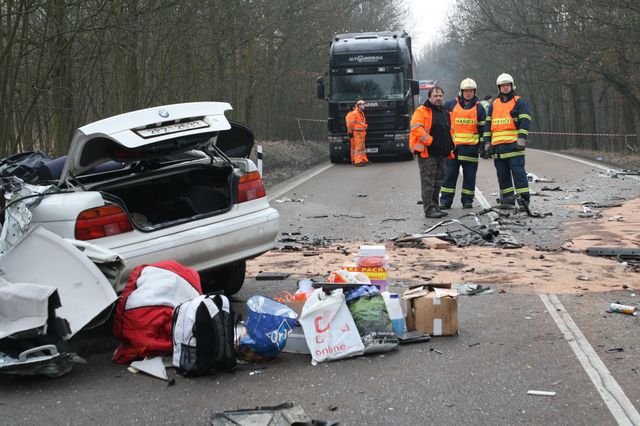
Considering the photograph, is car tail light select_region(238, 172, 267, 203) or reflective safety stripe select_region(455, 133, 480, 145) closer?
car tail light select_region(238, 172, 267, 203)

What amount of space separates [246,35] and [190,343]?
1900 cm

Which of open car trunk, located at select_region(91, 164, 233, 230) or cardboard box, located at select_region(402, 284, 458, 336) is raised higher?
open car trunk, located at select_region(91, 164, 233, 230)

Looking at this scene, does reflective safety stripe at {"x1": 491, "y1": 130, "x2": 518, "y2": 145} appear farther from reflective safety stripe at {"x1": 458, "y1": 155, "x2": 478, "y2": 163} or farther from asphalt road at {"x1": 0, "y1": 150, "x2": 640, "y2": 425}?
asphalt road at {"x1": 0, "y1": 150, "x2": 640, "y2": 425}

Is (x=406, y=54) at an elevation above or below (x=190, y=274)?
above

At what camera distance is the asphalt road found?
4.02 m

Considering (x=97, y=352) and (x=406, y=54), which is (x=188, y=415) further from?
(x=406, y=54)

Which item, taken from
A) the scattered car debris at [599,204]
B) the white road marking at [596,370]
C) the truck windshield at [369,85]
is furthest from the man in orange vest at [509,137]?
the truck windshield at [369,85]

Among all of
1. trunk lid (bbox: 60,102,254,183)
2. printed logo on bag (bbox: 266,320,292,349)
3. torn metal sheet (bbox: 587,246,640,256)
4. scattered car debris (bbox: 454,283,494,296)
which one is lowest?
torn metal sheet (bbox: 587,246,640,256)

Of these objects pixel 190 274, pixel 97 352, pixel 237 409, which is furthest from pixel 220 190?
pixel 237 409

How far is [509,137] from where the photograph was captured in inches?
467

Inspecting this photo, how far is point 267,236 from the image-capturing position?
613 cm

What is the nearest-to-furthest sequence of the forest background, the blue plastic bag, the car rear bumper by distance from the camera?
the blue plastic bag < the car rear bumper < the forest background

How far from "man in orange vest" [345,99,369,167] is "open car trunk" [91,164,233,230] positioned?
16.9m

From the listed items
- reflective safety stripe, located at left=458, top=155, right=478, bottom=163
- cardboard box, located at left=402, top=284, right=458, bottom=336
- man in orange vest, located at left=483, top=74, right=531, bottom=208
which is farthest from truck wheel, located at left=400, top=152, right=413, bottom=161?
cardboard box, located at left=402, top=284, right=458, bottom=336
